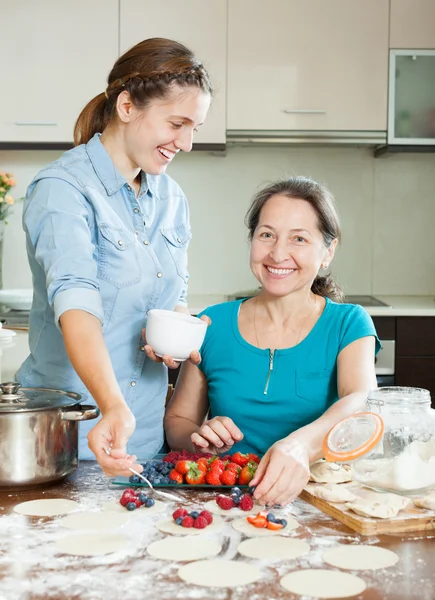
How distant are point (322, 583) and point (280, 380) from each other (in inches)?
31.0

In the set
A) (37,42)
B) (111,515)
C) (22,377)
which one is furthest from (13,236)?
(111,515)

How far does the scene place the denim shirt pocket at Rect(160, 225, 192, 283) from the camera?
1.88 meters

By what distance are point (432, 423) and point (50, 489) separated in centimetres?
67

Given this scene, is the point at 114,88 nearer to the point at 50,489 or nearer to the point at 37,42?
the point at 50,489

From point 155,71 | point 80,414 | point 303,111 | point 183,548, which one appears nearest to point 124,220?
point 155,71

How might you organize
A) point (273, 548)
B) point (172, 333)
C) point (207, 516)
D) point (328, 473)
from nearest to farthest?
point (273, 548) → point (207, 516) → point (328, 473) → point (172, 333)

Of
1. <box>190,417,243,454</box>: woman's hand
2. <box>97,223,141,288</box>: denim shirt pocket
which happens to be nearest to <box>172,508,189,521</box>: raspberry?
<box>190,417,243,454</box>: woman's hand

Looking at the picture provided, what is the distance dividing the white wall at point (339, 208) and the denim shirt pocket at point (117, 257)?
214 centimetres

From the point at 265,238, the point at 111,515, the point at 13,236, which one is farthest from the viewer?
the point at 13,236

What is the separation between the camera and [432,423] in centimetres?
136

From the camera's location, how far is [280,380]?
70.1 inches

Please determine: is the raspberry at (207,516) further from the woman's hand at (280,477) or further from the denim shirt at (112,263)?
the denim shirt at (112,263)

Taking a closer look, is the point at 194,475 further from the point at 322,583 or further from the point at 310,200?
the point at 310,200

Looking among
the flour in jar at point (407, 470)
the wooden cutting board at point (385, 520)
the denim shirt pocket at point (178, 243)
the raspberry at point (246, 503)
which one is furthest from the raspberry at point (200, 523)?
the denim shirt pocket at point (178, 243)
